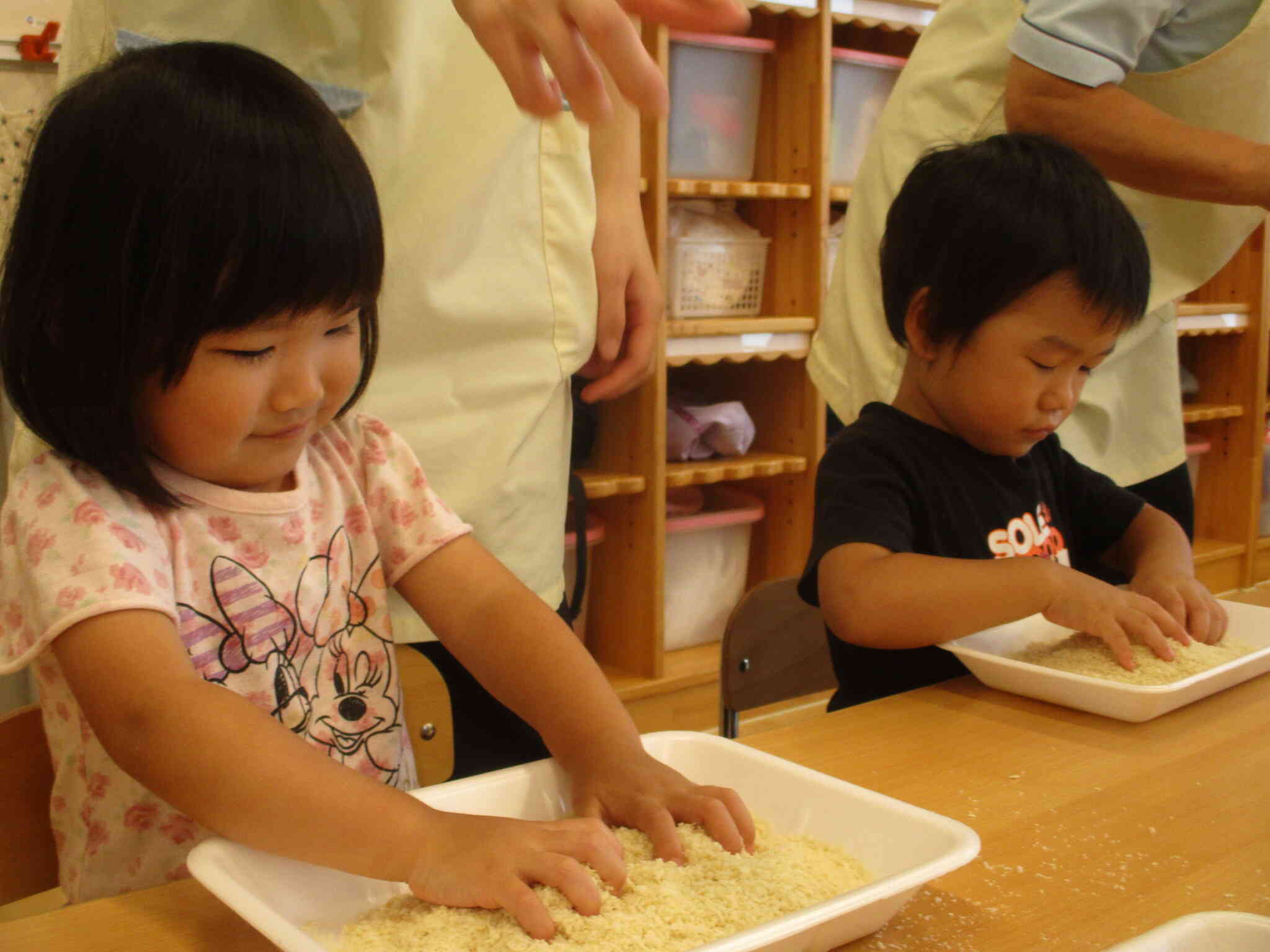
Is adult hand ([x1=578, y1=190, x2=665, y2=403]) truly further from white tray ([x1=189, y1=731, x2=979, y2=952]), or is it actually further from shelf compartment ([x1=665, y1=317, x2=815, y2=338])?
shelf compartment ([x1=665, y1=317, x2=815, y2=338])

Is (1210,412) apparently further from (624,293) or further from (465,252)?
(465,252)

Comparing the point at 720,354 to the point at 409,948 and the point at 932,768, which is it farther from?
the point at 409,948

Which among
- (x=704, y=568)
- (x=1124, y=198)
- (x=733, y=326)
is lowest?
(x=704, y=568)

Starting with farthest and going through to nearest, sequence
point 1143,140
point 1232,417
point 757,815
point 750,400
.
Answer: point 1232,417
point 750,400
point 1143,140
point 757,815

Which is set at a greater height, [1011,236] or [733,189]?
[733,189]

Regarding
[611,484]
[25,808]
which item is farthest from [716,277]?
[25,808]

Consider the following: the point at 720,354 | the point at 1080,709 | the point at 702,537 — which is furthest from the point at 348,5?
the point at 702,537

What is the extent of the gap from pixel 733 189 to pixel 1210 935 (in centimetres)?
199

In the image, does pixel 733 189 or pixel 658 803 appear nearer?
pixel 658 803

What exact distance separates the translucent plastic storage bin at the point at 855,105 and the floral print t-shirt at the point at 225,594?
1.79 meters

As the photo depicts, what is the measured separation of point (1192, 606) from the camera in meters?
1.00

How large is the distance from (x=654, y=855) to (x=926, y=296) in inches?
28.6

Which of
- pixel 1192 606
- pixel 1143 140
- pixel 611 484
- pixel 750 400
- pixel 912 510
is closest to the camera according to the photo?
pixel 1192 606

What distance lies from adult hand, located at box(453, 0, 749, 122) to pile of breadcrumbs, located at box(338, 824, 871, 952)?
1.10ft
